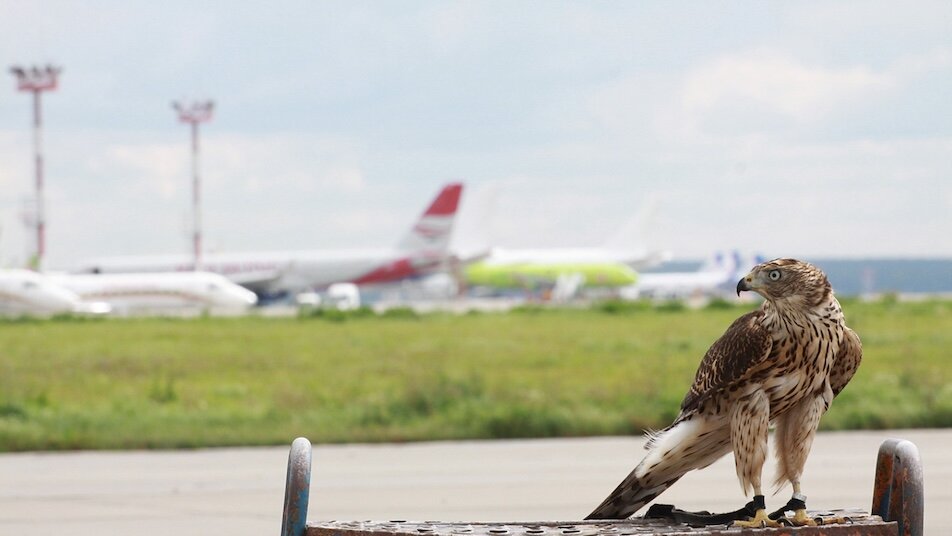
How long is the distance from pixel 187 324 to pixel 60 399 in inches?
967

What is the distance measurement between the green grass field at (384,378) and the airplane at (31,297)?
13.6 metres

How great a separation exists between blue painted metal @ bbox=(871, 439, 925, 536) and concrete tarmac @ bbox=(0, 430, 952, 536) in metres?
4.13

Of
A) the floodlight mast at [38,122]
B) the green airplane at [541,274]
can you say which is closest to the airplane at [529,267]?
the green airplane at [541,274]

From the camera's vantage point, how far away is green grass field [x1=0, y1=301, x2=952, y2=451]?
1220 cm

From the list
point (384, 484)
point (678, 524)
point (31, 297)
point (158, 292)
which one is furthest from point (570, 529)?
point (158, 292)

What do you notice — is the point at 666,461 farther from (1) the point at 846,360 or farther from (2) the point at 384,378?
(2) the point at 384,378

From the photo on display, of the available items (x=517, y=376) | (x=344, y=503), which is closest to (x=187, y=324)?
(x=517, y=376)

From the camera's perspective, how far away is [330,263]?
259ft

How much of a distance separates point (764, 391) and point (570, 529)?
571 millimetres

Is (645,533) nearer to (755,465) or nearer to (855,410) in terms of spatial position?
(755,465)

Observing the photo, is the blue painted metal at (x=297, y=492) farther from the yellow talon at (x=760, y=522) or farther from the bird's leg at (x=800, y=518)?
the bird's leg at (x=800, y=518)

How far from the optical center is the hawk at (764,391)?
280cm

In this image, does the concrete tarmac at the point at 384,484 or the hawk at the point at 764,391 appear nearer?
the hawk at the point at 764,391

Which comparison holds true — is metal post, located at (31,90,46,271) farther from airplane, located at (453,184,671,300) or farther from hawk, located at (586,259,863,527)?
hawk, located at (586,259,863,527)
